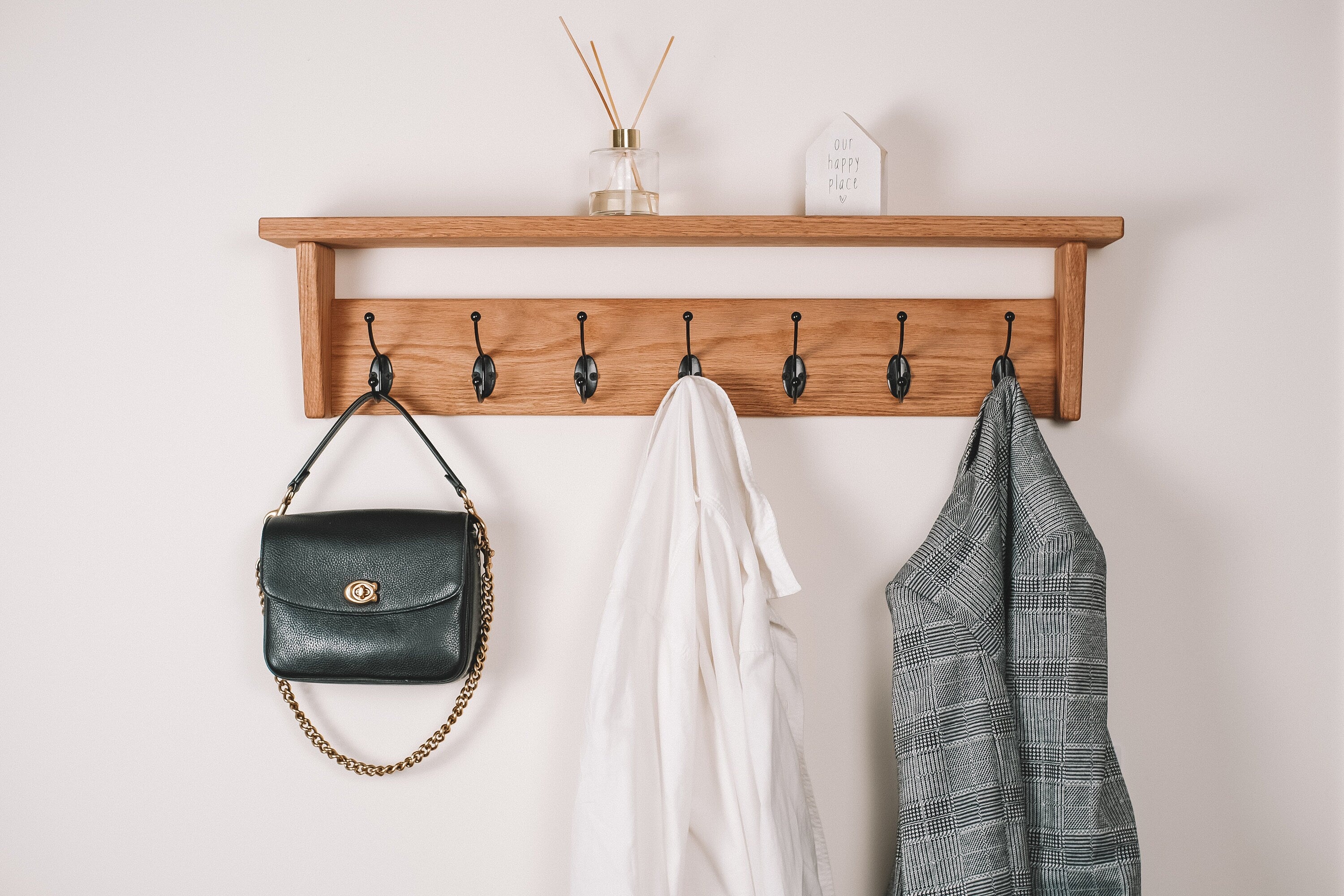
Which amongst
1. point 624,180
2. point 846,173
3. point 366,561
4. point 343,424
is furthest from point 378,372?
point 846,173

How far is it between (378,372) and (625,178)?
360 mm

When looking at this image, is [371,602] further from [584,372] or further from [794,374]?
[794,374]

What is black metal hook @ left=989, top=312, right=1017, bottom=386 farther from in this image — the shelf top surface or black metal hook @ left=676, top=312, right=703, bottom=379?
black metal hook @ left=676, top=312, right=703, bottom=379

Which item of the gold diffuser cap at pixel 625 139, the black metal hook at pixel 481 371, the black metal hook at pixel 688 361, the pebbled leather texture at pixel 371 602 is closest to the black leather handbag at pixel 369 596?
the pebbled leather texture at pixel 371 602

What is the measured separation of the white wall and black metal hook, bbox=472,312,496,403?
48 mm

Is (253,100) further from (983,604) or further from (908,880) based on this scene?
(908,880)

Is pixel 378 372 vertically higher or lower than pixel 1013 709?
higher

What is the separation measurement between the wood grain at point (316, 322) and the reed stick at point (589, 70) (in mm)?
359

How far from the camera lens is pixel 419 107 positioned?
102 centimetres

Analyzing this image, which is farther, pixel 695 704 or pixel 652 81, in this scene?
pixel 652 81

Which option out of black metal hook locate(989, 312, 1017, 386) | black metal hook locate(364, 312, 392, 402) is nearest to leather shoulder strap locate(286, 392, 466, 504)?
black metal hook locate(364, 312, 392, 402)

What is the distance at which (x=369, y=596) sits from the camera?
3.01 feet

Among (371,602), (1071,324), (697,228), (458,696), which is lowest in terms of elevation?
(458,696)

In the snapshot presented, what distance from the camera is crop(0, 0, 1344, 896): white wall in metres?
1.01
